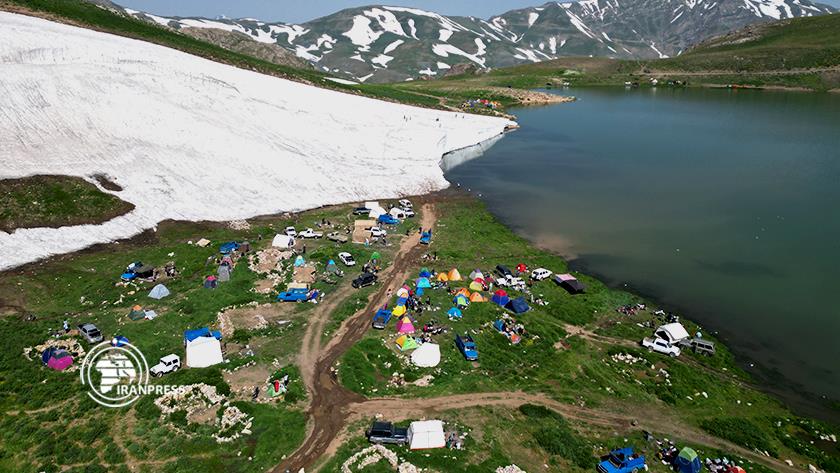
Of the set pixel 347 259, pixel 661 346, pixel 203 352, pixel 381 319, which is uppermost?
pixel 347 259

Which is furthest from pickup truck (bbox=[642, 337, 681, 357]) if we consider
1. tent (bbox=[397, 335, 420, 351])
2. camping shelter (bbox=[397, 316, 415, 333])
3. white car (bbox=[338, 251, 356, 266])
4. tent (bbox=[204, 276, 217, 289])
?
tent (bbox=[204, 276, 217, 289])

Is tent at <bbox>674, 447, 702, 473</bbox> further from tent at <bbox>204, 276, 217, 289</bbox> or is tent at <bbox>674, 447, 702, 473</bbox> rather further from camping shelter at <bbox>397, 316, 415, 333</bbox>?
tent at <bbox>204, 276, 217, 289</bbox>

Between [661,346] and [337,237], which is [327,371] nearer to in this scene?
[337,237]

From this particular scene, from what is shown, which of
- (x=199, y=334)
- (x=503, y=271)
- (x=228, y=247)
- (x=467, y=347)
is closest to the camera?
(x=199, y=334)

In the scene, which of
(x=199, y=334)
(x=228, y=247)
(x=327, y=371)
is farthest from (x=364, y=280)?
(x=228, y=247)

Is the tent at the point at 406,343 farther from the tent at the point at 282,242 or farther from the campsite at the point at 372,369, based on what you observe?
the tent at the point at 282,242

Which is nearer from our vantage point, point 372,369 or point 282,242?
point 372,369

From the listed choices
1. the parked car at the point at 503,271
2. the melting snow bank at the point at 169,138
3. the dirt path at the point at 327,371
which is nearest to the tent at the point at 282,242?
the melting snow bank at the point at 169,138
